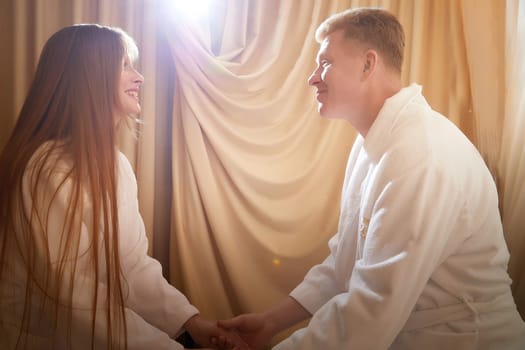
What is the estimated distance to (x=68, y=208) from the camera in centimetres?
97

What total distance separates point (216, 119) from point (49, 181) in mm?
755

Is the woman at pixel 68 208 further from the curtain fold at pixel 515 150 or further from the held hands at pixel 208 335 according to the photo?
the curtain fold at pixel 515 150

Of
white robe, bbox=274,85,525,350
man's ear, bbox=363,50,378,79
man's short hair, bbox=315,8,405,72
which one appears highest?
man's short hair, bbox=315,8,405,72

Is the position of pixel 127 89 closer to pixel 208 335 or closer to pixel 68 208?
pixel 68 208

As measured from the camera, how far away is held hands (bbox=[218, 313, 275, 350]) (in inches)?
52.3

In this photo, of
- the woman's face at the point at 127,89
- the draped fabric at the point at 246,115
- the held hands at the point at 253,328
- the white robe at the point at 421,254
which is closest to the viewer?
the white robe at the point at 421,254

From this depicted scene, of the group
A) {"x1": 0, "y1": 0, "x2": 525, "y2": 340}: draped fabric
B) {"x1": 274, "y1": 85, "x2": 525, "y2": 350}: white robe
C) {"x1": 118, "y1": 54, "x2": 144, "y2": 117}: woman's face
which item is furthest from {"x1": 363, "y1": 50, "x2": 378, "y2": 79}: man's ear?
{"x1": 118, "y1": 54, "x2": 144, "y2": 117}: woman's face

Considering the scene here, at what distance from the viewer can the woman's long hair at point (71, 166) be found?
95 cm

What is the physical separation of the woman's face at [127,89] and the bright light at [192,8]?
1.55 feet

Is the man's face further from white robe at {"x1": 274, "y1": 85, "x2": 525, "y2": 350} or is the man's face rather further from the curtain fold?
the curtain fold

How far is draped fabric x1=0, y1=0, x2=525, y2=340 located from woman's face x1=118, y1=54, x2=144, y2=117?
1.26ft

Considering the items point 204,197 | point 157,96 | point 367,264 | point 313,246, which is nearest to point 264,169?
point 204,197

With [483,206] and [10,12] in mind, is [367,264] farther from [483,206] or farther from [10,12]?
[10,12]

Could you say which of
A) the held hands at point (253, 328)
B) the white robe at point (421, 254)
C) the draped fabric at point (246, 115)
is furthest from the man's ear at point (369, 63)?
the held hands at point (253, 328)
